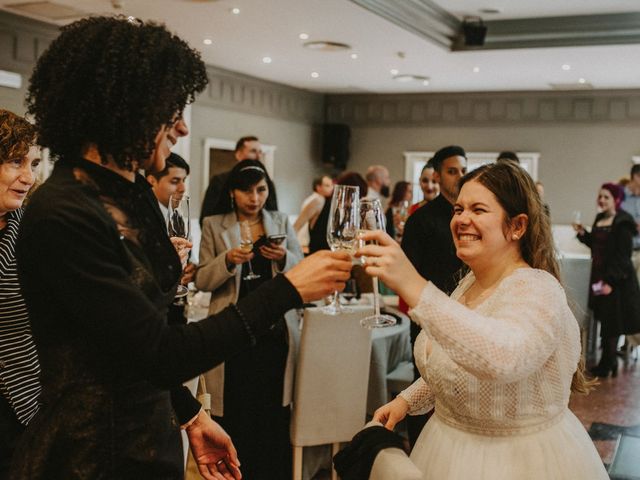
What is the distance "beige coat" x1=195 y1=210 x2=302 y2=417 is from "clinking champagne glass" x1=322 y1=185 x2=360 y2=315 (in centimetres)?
189

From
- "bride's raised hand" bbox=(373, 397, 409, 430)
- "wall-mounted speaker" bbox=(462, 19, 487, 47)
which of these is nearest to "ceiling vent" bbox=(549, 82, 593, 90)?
"wall-mounted speaker" bbox=(462, 19, 487, 47)

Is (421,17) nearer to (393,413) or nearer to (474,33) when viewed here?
(474,33)

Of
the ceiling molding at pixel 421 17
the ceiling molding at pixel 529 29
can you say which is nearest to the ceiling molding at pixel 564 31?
the ceiling molding at pixel 529 29

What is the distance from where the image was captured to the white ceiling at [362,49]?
6.90 m

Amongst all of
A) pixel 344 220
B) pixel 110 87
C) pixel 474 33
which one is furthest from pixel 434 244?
pixel 474 33

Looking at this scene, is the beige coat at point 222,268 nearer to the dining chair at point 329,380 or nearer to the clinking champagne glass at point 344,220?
the dining chair at point 329,380

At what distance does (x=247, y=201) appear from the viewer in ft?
12.1

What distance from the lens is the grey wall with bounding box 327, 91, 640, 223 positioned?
39.2ft

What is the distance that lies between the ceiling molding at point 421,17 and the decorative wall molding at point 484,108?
4259 millimetres

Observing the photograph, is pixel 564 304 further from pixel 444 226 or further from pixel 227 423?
pixel 227 423

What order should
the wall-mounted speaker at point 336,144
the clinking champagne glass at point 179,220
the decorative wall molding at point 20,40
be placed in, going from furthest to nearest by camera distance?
the wall-mounted speaker at point 336,144 → the decorative wall molding at point 20,40 → the clinking champagne glass at point 179,220

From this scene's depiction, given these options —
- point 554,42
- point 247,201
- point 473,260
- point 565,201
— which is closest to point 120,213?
point 473,260

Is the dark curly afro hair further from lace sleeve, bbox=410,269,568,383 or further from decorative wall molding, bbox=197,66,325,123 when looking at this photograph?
decorative wall molding, bbox=197,66,325,123

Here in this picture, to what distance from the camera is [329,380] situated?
3.66 m
